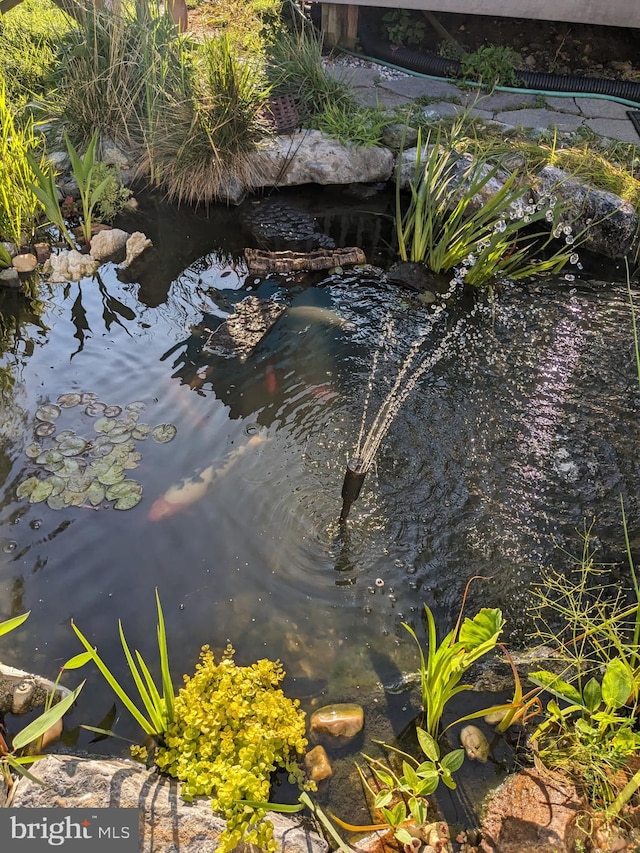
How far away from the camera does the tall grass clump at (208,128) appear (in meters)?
5.39

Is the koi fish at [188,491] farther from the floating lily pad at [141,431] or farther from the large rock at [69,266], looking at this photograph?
the large rock at [69,266]

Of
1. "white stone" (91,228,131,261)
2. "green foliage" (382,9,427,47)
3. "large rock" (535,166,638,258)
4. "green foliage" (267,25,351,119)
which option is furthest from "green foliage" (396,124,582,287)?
"green foliage" (382,9,427,47)

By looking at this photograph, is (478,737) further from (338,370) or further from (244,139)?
(244,139)

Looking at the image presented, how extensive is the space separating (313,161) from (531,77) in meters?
3.18

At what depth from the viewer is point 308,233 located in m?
5.61

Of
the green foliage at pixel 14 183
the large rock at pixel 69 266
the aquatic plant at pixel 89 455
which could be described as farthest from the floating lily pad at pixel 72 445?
the green foliage at pixel 14 183

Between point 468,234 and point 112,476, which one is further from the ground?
point 468,234

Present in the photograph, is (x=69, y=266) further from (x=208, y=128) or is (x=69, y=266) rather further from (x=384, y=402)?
(x=384, y=402)

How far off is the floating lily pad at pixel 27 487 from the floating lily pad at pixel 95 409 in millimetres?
561

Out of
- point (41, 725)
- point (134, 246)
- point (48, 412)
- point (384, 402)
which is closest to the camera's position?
point (41, 725)

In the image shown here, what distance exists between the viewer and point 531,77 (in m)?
7.15

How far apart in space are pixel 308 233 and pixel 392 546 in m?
3.57

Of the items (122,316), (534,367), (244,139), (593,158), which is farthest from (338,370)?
(593,158)

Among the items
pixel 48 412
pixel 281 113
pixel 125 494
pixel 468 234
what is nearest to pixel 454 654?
pixel 125 494
